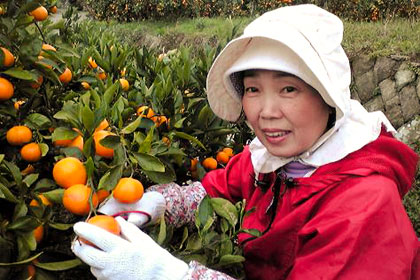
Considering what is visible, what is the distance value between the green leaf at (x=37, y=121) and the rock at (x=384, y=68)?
170 inches

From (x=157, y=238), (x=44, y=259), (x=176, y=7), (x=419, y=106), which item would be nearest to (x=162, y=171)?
(x=157, y=238)

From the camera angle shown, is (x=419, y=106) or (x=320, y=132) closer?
(x=320, y=132)

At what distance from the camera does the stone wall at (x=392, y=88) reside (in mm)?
4719

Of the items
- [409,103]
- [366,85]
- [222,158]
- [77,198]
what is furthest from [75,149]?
[366,85]

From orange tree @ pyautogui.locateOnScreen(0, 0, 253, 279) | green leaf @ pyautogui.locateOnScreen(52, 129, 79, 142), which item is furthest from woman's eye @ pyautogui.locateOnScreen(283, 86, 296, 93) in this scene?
green leaf @ pyautogui.locateOnScreen(52, 129, 79, 142)

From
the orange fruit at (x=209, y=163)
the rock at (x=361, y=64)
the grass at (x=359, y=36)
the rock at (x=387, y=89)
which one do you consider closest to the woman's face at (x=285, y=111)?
the orange fruit at (x=209, y=163)

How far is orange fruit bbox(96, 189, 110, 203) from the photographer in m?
1.15

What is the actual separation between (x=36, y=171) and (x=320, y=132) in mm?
806

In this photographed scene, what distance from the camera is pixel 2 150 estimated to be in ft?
4.42

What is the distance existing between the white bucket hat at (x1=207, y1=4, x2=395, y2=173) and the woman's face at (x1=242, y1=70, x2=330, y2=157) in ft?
0.12

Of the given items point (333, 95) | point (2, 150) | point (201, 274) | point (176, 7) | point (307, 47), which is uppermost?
point (307, 47)

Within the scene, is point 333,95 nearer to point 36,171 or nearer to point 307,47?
point 307,47

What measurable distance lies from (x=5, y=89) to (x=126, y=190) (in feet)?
1.38

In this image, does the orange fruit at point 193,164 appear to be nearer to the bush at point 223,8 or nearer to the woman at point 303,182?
the woman at point 303,182
